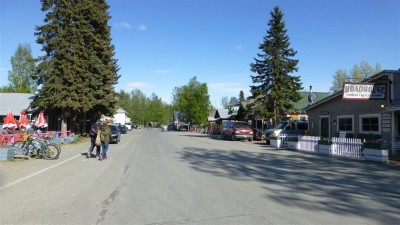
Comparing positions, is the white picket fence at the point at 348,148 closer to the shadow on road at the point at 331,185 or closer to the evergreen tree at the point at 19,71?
the shadow on road at the point at 331,185

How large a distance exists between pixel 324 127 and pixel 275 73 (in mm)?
11061

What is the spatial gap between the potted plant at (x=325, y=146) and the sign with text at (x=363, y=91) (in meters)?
2.63

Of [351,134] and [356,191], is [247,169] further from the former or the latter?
[351,134]

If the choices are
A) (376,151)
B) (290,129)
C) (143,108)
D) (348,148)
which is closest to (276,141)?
(290,129)

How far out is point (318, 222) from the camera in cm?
671

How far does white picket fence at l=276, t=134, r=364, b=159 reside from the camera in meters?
19.8

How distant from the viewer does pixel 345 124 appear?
26531mm

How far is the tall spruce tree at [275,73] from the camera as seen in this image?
3900cm

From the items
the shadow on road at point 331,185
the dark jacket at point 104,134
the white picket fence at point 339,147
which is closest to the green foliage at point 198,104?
the white picket fence at point 339,147

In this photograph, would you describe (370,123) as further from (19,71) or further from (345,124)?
(19,71)

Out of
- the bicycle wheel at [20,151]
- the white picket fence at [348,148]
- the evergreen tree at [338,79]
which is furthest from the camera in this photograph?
the evergreen tree at [338,79]

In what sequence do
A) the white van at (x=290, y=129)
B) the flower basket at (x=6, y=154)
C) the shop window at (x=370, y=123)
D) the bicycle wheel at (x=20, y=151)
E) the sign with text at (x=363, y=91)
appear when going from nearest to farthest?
the flower basket at (x=6, y=154) < the bicycle wheel at (x=20, y=151) < the sign with text at (x=363, y=91) < the shop window at (x=370, y=123) < the white van at (x=290, y=129)

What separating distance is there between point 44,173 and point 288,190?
8131 millimetres

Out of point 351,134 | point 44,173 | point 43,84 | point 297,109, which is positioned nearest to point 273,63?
point 297,109
